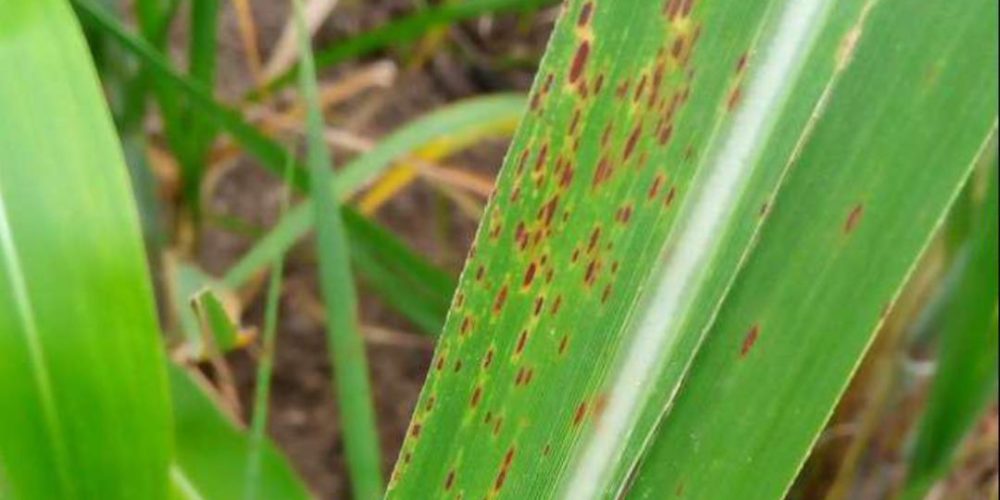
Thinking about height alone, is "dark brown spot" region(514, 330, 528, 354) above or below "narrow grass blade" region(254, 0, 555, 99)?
below

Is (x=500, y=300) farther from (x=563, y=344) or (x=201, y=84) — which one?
(x=201, y=84)

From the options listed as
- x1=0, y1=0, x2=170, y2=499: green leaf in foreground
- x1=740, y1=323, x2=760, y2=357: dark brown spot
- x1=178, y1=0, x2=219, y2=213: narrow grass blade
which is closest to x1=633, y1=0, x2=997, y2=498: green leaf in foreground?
x1=740, y1=323, x2=760, y2=357: dark brown spot

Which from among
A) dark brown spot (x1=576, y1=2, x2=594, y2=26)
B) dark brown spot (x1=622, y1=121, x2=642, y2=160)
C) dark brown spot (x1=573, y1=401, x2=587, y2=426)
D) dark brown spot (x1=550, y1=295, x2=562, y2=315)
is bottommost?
dark brown spot (x1=573, y1=401, x2=587, y2=426)

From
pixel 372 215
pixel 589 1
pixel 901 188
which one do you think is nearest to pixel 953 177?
pixel 901 188

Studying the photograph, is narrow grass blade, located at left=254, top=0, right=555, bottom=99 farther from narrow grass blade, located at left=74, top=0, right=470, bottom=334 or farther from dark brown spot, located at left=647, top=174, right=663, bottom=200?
dark brown spot, located at left=647, top=174, right=663, bottom=200

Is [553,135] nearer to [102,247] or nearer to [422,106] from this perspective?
[102,247]

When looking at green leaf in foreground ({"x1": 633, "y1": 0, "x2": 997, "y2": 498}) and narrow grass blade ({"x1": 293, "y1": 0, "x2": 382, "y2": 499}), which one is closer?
green leaf in foreground ({"x1": 633, "y1": 0, "x2": 997, "y2": 498})
